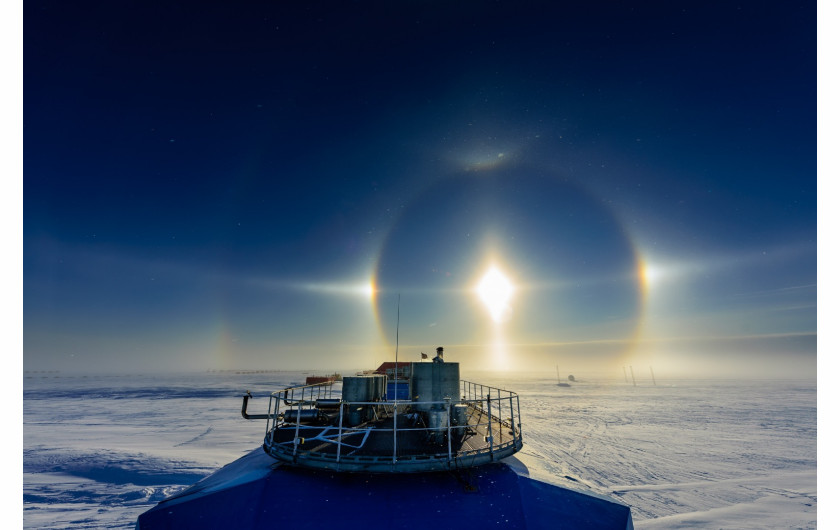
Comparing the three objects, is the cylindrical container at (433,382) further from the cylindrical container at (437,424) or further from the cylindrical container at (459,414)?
the cylindrical container at (437,424)

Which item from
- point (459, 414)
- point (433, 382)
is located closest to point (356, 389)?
point (433, 382)

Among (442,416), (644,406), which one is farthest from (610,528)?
(644,406)

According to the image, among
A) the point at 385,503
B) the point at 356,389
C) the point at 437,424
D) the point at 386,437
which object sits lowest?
the point at 385,503

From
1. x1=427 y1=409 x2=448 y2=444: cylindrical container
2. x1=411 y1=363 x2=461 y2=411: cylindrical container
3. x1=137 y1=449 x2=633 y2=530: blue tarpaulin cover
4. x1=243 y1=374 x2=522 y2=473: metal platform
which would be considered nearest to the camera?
x1=137 y1=449 x2=633 y2=530: blue tarpaulin cover

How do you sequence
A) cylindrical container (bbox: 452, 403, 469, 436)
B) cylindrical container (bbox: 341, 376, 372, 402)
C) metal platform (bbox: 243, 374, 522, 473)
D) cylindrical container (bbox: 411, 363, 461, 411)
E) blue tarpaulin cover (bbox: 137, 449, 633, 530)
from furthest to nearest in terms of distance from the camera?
cylindrical container (bbox: 341, 376, 372, 402)
cylindrical container (bbox: 411, 363, 461, 411)
cylindrical container (bbox: 452, 403, 469, 436)
metal platform (bbox: 243, 374, 522, 473)
blue tarpaulin cover (bbox: 137, 449, 633, 530)

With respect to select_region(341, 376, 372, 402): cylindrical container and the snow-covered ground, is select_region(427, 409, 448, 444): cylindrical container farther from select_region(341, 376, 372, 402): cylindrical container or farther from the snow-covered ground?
the snow-covered ground

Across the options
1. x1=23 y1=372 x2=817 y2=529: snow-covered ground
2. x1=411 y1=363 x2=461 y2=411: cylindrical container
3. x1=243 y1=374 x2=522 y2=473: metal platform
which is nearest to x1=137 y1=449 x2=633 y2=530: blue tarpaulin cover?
x1=243 y1=374 x2=522 y2=473: metal platform

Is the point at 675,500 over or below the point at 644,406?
over

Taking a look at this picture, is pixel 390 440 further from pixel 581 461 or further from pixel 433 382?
pixel 581 461

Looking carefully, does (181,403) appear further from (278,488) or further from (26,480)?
(278,488)

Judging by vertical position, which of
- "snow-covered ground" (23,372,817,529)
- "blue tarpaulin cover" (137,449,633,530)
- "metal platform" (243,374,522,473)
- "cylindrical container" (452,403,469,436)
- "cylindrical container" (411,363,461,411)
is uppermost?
"cylindrical container" (411,363,461,411)

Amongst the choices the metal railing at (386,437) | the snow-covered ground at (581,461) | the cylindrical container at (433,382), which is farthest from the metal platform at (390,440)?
the snow-covered ground at (581,461)
